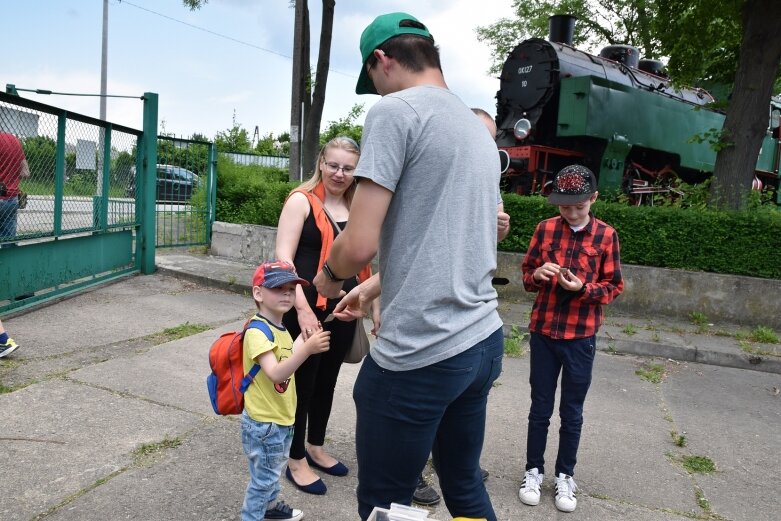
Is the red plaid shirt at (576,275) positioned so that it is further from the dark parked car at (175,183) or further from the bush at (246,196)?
the dark parked car at (175,183)

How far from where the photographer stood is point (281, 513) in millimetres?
2721

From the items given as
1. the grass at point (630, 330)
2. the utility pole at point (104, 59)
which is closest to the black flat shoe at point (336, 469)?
the grass at point (630, 330)

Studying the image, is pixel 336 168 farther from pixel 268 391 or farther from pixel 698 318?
pixel 698 318

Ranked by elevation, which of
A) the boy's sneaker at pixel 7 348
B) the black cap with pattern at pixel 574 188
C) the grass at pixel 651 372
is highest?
the black cap with pattern at pixel 574 188

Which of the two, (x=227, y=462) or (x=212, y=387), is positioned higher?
(x=212, y=387)

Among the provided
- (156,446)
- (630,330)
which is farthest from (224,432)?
(630,330)

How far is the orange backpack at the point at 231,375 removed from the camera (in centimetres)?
245

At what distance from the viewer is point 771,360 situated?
233 inches

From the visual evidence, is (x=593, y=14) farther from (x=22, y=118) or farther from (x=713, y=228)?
(x=22, y=118)

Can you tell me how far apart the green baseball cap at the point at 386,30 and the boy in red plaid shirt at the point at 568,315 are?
1.57m

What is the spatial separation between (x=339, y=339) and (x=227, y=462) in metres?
0.89

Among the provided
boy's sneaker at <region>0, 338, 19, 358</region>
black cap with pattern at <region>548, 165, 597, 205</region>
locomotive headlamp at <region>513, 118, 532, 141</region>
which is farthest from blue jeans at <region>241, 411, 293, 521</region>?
locomotive headlamp at <region>513, 118, 532, 141</region>

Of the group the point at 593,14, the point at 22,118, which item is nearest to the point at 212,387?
the point at 22,118

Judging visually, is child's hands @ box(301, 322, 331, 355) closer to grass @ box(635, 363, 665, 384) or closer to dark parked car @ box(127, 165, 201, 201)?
grass @ box(635, 363, 665, 384)
